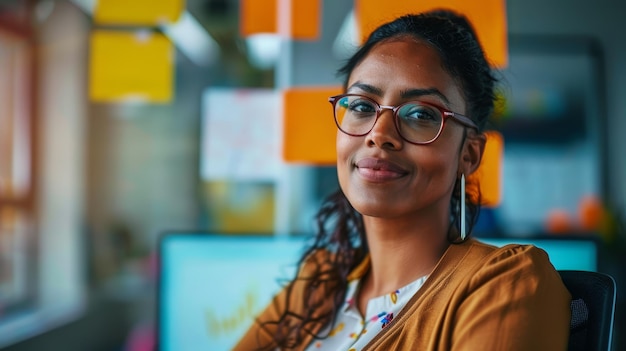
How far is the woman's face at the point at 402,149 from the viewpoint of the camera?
35.2 inches

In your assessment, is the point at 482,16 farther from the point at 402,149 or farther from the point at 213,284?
the point at 213,284

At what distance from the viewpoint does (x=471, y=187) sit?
1.06 metres

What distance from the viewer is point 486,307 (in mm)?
756

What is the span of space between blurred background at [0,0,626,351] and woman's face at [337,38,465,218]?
0.76 metres

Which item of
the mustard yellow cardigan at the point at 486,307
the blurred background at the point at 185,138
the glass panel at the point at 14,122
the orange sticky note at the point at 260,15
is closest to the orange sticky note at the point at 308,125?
the blurred background at the point at 185,138

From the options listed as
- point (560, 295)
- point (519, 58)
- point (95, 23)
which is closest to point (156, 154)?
point (95, 23)

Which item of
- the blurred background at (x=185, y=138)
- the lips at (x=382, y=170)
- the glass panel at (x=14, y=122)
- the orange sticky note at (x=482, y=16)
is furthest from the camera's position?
the glass panel at (x=14, y=122)

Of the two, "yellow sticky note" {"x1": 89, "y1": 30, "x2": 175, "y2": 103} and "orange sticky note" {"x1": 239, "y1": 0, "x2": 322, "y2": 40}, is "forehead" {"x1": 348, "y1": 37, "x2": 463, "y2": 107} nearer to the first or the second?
"orange sticky note" {"x1": 239, "y1": 0, "x2": 322, "y2": 40}

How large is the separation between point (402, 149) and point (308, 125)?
671mm

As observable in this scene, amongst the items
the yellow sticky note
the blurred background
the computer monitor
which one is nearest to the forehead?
the computer monitor

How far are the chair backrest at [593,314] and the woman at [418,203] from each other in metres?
0.04

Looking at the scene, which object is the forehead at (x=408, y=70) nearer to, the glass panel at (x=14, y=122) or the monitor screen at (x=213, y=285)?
the monitor screen at (x=213, y=285)

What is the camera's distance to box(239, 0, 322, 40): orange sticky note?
170 cm

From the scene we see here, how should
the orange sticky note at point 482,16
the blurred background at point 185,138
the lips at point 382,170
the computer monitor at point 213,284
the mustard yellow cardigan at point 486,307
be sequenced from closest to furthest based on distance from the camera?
the mustard yellow cardigan at point 486,307 < the lips at point 382,170 < the computer monitor at point 213,284 < the orange sticky note at point 482,16 < the blurred background at point 185,138
